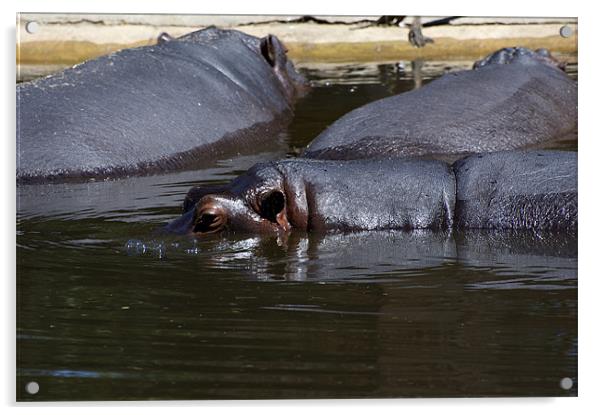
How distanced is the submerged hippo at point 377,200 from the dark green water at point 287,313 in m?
0.11

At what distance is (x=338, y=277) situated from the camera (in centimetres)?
664

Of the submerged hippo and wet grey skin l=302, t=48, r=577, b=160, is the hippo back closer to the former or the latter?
the submerged hippo

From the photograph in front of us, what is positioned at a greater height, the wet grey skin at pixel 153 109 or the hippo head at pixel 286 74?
the hippo head at pixel 286 74

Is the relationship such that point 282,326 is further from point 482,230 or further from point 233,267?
point 482,230

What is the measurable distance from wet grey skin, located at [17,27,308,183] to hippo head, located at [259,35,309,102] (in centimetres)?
5

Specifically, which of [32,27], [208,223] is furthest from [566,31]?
[32,27]

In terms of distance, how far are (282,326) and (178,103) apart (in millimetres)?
4856

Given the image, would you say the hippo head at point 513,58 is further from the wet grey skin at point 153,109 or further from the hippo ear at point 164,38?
the hippo ear at point 164,38

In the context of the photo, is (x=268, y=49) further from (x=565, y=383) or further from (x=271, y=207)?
(x=565, y=383)

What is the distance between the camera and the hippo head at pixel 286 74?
41.6ft

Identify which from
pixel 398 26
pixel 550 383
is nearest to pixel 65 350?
pixel 550 383

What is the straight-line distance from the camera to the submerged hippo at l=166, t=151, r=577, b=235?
24.3 feet

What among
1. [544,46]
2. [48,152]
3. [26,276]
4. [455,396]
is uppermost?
[544,46]
